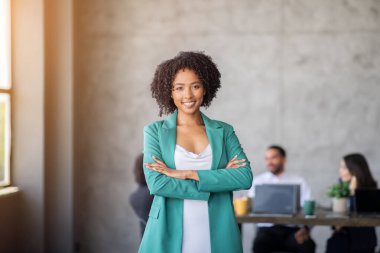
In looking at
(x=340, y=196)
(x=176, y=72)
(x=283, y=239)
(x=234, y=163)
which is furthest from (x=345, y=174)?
(x=176, y=72)

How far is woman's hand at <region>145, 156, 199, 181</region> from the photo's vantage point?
262cm

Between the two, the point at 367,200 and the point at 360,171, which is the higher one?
the point at 360,171

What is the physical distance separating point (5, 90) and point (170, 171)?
351cm

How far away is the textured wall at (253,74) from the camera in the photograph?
7078mm

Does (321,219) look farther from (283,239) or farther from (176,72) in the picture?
(176,72)

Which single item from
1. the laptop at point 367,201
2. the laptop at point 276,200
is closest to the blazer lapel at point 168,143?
the laptop at point 276,200

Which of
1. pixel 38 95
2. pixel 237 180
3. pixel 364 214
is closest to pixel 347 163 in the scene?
pixel 364 214

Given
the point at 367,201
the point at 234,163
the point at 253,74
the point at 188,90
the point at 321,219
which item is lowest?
the point at 321,219

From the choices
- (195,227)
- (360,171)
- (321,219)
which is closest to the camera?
(195,227)

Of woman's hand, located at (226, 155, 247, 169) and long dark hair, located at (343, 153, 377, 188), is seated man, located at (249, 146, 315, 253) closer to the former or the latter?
long dark hair, located at (343, 153, 377, 188)

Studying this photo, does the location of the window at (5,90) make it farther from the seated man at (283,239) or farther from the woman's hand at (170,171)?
the woman's hand at (170,171)

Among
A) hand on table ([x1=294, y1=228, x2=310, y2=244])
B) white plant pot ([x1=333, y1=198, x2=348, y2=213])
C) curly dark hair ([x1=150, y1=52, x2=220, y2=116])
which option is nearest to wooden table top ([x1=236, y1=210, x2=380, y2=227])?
white plant pot ([x1=333, y1=198, x2=348, y2=213])

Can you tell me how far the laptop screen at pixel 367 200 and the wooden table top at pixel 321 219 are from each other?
11 centimetres

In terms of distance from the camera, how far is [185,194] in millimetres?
2588
